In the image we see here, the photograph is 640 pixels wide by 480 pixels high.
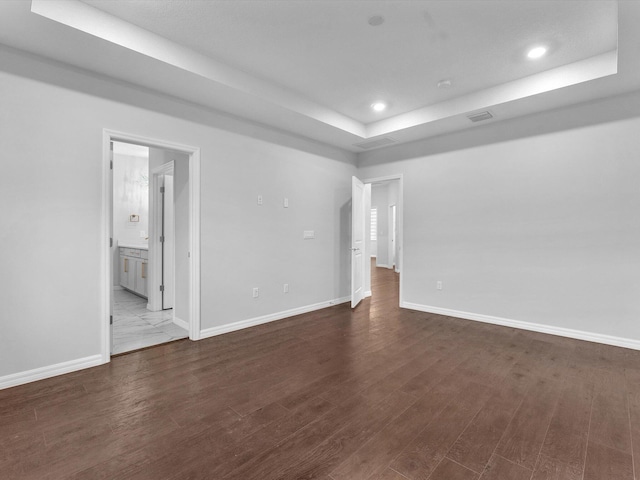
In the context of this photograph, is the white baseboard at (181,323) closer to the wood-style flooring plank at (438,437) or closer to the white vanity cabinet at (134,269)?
the white vanity cabinet at (134,269)

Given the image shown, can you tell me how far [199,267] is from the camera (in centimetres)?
354

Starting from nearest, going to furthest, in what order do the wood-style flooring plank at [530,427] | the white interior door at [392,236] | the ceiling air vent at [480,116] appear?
the wood-style flooring plank at [530,427] → the ceiling air vent at [480,116] → the white interior door at [392,236]

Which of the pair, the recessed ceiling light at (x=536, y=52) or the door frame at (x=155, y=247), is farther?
the door frame at (x=155, y=247)

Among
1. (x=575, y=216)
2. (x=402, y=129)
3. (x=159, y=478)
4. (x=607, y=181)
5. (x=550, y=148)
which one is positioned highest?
(x=402, y=129)

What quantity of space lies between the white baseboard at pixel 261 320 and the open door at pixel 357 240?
443 millimetres

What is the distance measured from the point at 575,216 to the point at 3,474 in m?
5.17

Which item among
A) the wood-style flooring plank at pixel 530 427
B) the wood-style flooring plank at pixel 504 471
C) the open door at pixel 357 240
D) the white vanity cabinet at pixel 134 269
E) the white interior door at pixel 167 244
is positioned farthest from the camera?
the white vanity cabinet at pixel 134 269

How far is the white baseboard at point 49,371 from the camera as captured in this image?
243 centimetres

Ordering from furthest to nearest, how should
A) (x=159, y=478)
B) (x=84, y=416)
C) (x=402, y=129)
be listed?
1. (x=402, y=129)
2. (x=84, y=416)
3. (x=159, y=478)

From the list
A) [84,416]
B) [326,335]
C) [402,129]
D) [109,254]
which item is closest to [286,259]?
[326,335]

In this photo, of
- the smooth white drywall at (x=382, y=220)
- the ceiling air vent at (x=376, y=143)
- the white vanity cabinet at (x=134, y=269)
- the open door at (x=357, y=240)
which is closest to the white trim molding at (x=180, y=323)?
the white vanity cabinet at (x=134, y=269)

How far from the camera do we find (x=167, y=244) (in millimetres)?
4668

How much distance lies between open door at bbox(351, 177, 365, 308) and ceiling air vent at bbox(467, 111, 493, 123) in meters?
1.78

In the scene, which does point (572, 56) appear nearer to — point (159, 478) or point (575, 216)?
point (575, 216)
